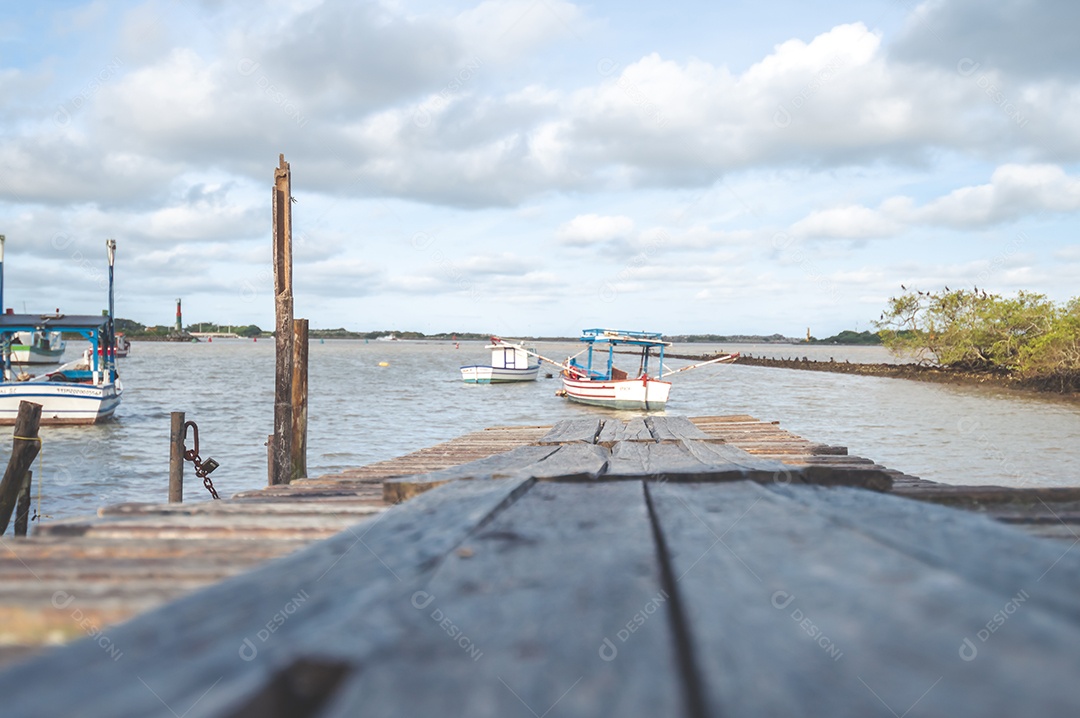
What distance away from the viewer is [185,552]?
2277mm

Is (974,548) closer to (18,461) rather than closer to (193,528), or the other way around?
(193,528)

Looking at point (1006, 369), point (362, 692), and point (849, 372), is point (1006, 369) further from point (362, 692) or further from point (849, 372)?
point (362, 692)

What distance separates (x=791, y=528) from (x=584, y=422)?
702 centimetres

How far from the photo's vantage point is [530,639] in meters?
1.20

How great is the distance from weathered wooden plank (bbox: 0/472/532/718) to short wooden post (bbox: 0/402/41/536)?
8.39 metres

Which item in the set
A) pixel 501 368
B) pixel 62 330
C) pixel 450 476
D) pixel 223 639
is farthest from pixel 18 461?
pixel 501 368

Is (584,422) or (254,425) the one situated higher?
(584,422)

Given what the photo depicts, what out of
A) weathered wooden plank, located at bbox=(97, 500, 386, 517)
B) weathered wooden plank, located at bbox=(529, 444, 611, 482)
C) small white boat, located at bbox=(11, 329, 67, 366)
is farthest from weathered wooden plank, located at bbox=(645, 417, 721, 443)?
small white boat, located at bbox=(11, 329, 67, 366)

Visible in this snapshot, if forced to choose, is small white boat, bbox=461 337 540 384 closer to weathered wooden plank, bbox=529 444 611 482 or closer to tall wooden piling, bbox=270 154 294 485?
tall wooden piling, bbox=270 154 294 485

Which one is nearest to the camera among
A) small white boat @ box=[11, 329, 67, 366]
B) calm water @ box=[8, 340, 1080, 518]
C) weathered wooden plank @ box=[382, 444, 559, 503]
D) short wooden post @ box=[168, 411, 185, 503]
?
weathered wooden plank @ box=[382, 444, 559, 503]

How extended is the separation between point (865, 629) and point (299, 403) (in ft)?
30.3

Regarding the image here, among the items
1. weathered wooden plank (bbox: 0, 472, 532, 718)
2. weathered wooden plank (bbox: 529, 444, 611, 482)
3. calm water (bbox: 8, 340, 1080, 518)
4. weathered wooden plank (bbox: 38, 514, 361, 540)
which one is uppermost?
weathered wooden plank (bbox: 0, 472, 532, 718)

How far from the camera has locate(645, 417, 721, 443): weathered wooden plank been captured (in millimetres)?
6426

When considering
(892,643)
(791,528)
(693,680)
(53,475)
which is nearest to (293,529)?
(791,528)
